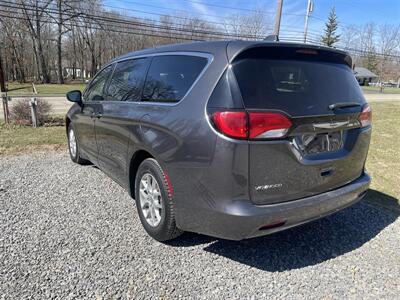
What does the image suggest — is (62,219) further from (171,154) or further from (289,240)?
(289,240)

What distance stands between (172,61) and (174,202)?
134 centimetres

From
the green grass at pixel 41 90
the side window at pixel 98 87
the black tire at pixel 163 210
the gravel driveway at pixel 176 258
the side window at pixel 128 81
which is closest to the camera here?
the gravel driveway at pixel 176 258

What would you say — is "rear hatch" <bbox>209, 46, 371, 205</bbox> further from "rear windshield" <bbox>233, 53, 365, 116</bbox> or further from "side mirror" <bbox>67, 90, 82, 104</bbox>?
"side mirror" <bbox>67, 90, 82, 104</bbox>

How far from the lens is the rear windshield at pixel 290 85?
7.36 feet

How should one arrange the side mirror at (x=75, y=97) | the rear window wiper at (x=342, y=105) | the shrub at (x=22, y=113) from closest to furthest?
the rear window wiper at (x=342, y=105), the side mirror at (x=75, y=97), the shrub at (x=22, y=113)

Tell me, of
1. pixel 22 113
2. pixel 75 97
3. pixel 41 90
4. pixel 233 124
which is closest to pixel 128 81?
pixel 75 97

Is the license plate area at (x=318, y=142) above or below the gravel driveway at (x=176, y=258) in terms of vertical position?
above

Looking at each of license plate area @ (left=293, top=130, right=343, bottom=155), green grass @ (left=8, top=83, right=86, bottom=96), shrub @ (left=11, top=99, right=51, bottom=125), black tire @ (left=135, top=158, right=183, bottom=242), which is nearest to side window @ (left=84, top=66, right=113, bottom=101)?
black tire @ (left=135, top=158, right=183, bottom=242)

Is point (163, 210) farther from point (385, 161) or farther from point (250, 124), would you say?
point (385, 161)

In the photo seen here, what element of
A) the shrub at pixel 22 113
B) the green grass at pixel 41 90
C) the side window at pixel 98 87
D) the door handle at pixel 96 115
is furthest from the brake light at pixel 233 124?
the green grass at pixel 41 90

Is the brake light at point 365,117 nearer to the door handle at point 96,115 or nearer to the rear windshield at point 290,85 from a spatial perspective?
the rear windshield at point 290,85

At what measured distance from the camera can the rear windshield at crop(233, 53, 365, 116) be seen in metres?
2.24

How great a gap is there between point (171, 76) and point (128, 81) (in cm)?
93

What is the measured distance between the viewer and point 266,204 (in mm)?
2297
